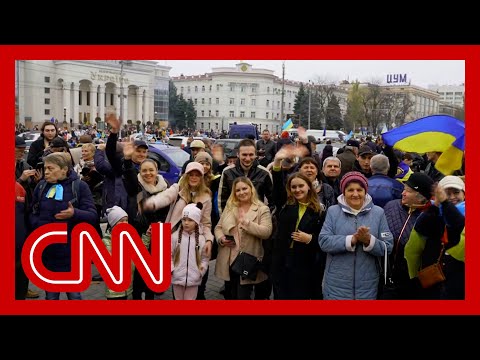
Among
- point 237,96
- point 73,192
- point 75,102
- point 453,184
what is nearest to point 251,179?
point 73,192

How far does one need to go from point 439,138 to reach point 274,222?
5.65 ft

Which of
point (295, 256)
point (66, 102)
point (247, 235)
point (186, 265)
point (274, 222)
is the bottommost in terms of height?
point (186, 265)

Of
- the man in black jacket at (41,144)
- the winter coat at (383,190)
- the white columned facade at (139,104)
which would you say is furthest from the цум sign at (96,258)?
the white columned facade at (139,104)

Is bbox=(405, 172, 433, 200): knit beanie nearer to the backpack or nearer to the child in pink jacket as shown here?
the child in pink jacket

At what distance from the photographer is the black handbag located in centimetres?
444

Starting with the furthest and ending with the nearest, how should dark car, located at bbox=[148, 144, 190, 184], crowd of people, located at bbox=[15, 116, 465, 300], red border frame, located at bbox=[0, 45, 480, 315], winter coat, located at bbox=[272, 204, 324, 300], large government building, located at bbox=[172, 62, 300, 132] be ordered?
large government building, located at bbox=[172, 62, 300, 132]
dark car, located at bbox=[148, 144, 190, 184]
winter coat, located at bbox=[272, 204, 324, 300]
crowd of people, located at bbox=[15, 116, 465, 300]
red border frame, located at bbox=[0, 45, 480, 315]

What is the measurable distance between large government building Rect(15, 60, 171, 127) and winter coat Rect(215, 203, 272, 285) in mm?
63478

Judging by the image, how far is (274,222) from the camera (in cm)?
466

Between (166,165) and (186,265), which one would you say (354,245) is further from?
(166,165)

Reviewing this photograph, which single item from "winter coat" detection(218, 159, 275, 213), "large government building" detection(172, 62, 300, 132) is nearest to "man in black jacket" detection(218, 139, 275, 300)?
"winter coat" detection(218, 159, 275, 213)

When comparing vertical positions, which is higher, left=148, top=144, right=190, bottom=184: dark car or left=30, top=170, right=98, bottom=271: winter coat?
left=148, top=144, right=190, bottom=184: dark car

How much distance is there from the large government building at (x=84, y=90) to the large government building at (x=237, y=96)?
712 centimetres

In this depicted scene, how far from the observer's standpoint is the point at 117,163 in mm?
5410
